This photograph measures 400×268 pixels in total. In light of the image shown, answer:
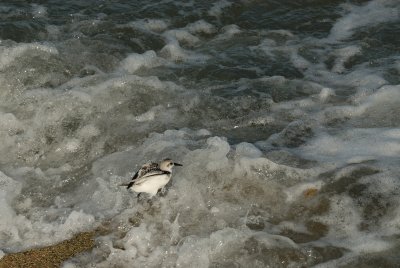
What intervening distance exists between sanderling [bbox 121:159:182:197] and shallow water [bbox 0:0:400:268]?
1.16ft

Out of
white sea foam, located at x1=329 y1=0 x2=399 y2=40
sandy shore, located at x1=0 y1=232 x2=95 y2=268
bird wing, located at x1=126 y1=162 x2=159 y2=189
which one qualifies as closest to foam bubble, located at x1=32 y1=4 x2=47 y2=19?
white sea foam, located at x1=329 y1=0 x2=399 y2=40

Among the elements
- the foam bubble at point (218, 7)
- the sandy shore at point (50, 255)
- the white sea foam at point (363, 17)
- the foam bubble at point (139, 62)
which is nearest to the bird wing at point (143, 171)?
the sandy shore at point (50, 255)

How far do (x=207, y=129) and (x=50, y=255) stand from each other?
122 inches

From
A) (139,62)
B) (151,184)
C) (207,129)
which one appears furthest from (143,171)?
(139,62)

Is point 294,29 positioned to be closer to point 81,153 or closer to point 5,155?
point 81,153

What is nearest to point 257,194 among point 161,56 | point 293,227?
point 293,227

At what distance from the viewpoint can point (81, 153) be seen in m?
7.50

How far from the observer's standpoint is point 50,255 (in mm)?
5668

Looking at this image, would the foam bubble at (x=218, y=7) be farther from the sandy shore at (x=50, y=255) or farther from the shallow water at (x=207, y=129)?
the sandy shore at (x=50, y=255)

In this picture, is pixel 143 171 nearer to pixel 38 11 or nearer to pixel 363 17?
pixel 38 11

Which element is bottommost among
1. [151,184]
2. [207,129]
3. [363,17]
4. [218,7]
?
[207,129]

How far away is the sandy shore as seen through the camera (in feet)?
18.2

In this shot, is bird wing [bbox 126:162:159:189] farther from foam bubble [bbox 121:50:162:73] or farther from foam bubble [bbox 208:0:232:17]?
foam bubble [bbox 208:0:232:17]

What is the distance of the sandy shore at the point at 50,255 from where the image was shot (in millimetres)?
5562
